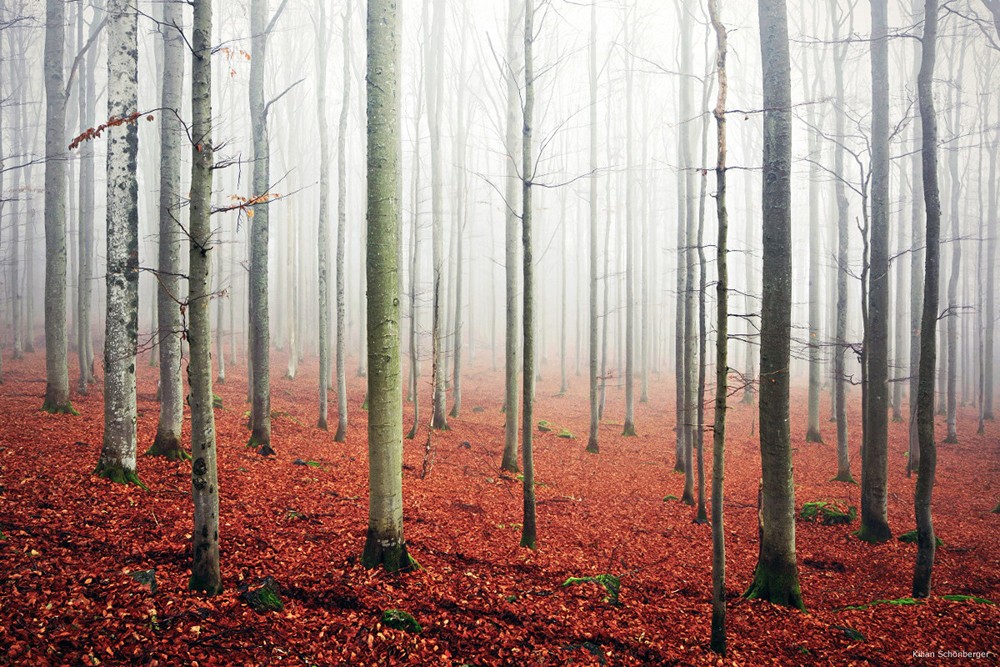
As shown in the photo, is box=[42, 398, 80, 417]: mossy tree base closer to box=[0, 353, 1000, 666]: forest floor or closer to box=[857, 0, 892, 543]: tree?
box=[0, 353, 1000, 666]: forest floor

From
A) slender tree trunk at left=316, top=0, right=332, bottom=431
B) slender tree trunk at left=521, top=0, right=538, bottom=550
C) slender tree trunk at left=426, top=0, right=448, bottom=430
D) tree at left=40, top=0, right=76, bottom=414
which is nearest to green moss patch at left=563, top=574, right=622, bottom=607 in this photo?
slender tree trunk at left=521, top=0, right=538, bottom=550

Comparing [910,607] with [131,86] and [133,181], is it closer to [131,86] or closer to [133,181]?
[133,181]

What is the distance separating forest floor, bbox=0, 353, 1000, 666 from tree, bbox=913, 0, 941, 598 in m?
0.54

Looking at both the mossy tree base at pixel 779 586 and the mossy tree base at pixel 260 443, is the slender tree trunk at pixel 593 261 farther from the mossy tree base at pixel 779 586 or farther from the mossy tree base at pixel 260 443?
the mossy tree base at pixel 260 443

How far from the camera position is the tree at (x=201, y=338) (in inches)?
163

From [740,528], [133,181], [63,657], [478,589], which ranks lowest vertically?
[740,528]

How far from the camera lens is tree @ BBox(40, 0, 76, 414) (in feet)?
31.7

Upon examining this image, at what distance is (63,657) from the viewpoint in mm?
3301

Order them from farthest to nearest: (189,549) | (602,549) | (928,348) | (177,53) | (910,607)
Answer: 1. (177,53)
2. (602,549)
3. (928,348)
4. (910,607)
5. (189,549)

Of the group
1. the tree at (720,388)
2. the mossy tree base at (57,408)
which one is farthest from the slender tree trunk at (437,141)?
the tree at (720,388)

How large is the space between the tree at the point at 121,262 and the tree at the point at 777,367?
25.1 feet

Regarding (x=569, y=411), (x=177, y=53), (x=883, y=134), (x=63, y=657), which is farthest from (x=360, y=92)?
(x=63, y=657)

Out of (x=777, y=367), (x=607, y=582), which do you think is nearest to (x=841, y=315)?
(x=777, y=367)

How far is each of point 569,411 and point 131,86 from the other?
16842 millimetres
